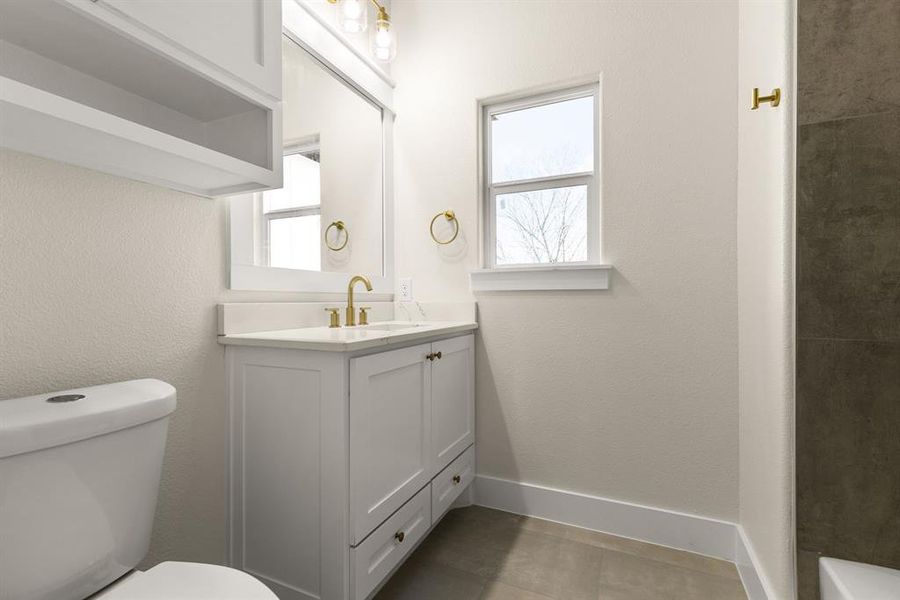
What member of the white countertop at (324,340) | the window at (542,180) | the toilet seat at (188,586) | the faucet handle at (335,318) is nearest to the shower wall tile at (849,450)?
the window at (542,180)

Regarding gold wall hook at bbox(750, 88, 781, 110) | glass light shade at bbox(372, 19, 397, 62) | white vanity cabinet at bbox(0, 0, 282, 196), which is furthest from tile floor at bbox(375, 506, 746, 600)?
glass light shade at bbox(372, 19, 397, 62)

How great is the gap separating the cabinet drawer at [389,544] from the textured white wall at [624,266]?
1.95 feet

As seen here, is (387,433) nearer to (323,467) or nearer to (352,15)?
(323,467)

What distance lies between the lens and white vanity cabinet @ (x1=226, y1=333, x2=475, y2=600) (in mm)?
1165

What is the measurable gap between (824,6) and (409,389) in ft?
4.97

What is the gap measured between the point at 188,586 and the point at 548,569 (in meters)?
1.23

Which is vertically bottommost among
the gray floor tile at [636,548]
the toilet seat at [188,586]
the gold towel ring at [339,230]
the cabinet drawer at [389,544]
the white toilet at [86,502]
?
the gray floor tile at [636,548]

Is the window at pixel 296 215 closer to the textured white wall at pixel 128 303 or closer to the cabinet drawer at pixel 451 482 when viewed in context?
the textured white wall at pixel 128 303

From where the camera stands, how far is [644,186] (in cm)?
176

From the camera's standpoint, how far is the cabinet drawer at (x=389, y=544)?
1189 mm

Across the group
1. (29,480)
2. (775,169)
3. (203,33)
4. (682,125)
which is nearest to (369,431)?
(29,480)

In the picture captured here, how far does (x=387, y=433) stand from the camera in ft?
4.36

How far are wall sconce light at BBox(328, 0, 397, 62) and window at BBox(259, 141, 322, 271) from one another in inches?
21.4

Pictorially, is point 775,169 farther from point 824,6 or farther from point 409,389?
point 409,389
